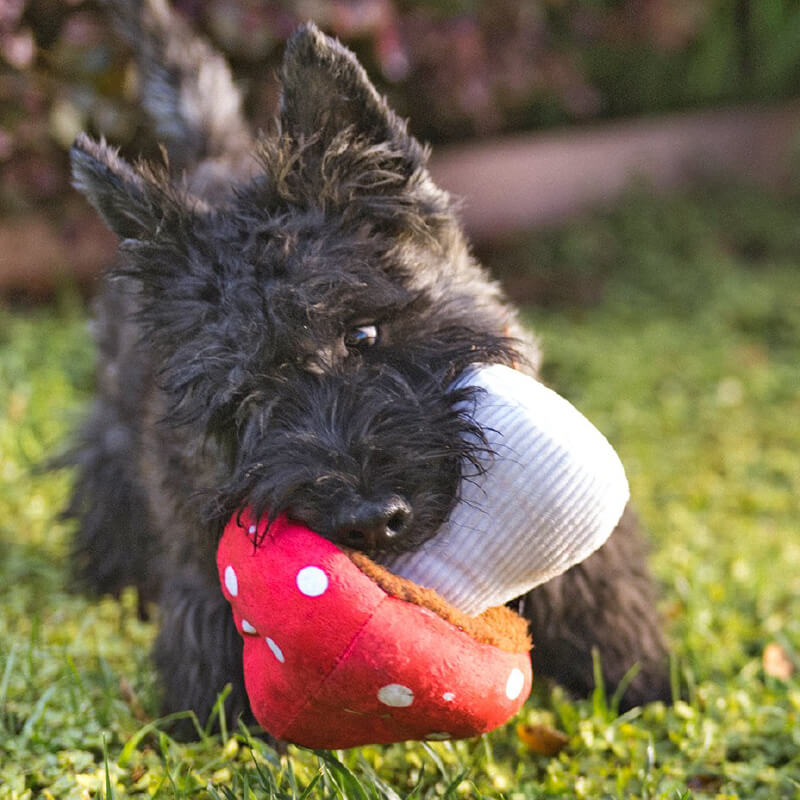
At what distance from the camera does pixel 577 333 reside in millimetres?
5859

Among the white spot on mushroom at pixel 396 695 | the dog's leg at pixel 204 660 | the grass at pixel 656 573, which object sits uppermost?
the white spot on mushroom at pixel 396 695

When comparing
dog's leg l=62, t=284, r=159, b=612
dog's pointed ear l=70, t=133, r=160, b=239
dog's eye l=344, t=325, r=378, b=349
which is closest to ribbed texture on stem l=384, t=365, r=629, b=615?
dog's eye l=344, t=325, r=378, b=349

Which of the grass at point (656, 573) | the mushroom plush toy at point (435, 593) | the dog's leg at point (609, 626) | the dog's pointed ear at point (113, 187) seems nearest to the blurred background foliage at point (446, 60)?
the grass at point (656, 573)

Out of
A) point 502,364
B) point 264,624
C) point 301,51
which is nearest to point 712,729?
point 502,364

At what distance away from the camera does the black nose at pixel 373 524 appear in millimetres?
1775

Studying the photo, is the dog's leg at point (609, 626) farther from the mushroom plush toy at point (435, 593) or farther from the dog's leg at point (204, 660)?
the dog's leg at point (204, 660)

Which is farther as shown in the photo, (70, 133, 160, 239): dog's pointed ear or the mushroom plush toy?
(70, 133, 160, 239): dog's pointed ear

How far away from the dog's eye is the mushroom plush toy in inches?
9.9

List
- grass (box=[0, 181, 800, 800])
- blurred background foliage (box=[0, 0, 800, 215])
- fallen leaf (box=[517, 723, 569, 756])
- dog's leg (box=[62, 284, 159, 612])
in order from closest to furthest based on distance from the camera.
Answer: grass (box=[0, 181, 800, 800])
fallen leaf (box=[517, 723, 569, 756])
dog's leg (box=[62, 284, 159, 612])
blurred background foliage (box=[0, 0, 800, 215])

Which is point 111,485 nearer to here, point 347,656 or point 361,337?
point 361,337

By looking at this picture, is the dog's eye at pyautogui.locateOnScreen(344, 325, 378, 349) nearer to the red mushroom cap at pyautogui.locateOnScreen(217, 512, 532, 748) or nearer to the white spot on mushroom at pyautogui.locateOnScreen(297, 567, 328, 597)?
the red mushroom cap at pyautogui.locateOnScreen(217, 512, 532, 748)

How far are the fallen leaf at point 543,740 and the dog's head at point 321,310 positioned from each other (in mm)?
836

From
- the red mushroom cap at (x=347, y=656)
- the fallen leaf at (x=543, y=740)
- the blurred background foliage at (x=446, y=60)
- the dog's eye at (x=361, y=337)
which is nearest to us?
the red mushroom cap at (x=347, y=656)

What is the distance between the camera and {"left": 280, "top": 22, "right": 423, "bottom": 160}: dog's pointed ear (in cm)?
220
